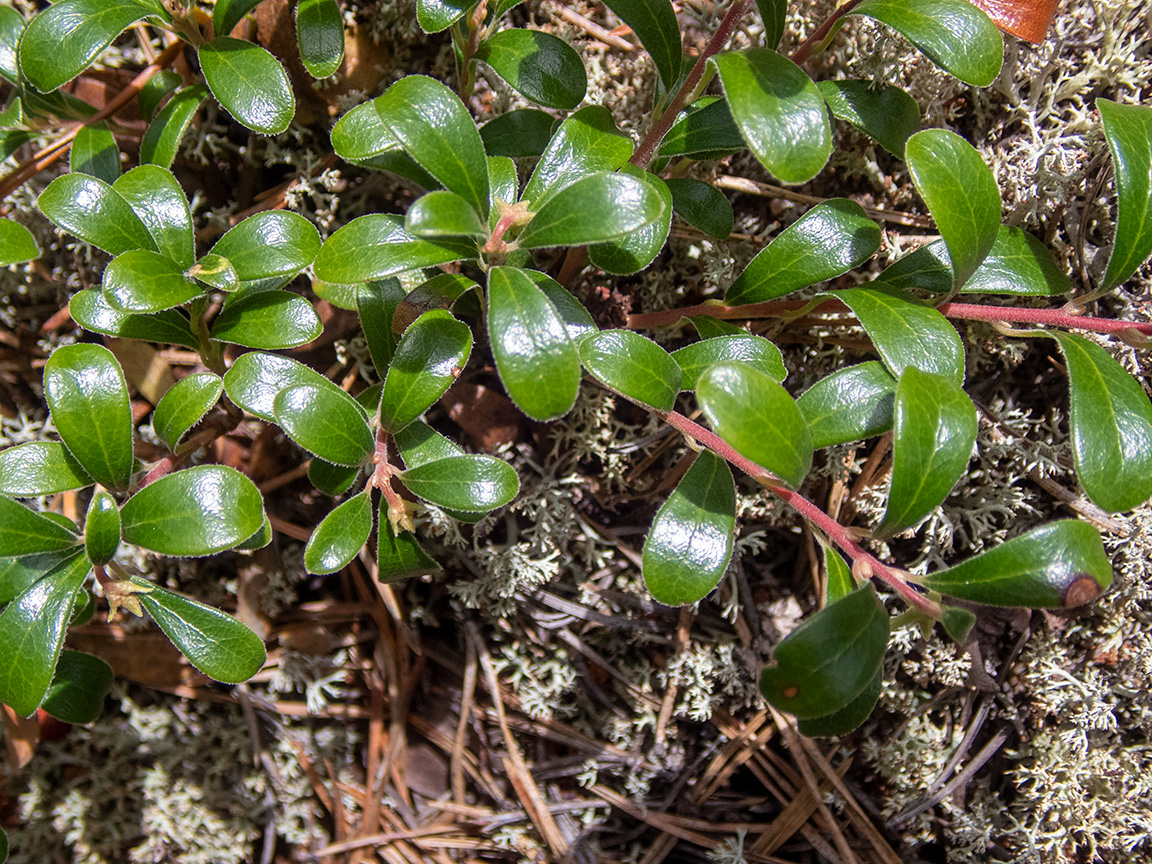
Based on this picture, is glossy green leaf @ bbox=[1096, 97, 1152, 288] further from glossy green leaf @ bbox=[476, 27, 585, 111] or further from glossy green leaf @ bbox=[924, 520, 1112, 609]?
glossy green leaf @ bbox=[476, 27, 585, 111]

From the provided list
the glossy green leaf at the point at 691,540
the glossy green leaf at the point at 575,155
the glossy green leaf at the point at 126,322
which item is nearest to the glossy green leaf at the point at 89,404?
the glossy green leaf at the point at 126,322

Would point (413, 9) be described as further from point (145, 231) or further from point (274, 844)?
point (274, 844)

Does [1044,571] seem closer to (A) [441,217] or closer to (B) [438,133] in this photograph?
(A) [441,217]

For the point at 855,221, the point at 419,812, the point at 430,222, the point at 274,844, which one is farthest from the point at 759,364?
the point at 274,844

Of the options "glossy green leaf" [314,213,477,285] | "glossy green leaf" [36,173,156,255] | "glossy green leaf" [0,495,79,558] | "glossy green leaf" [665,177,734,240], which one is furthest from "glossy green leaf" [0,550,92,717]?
"glossy green leaf" [665,177,734,240]

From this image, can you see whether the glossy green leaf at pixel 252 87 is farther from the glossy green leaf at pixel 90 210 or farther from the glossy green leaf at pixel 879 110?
the glossy green leaf at pixel 879 110
